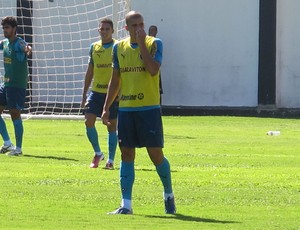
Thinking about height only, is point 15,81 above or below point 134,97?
below

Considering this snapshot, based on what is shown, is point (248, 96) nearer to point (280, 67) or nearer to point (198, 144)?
point (280, 67)

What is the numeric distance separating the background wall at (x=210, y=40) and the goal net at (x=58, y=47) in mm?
3274

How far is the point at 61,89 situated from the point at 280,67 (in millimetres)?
7400

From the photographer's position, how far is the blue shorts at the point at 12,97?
62.4ft

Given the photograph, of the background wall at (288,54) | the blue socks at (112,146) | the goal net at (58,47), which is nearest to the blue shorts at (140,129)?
the blue socks at (112,146)

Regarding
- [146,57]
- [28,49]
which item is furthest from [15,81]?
[146,57]

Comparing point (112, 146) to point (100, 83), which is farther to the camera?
point (100, 83)

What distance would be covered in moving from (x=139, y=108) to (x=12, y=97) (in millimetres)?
7637

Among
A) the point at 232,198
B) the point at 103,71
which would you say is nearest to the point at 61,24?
the point at 103,71

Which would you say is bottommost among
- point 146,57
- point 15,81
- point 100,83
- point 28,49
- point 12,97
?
point 12,97

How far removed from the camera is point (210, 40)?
113ft

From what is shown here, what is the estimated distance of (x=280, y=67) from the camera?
35.1 metres

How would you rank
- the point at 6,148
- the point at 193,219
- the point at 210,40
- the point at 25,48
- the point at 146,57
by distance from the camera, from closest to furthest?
the point at 193,219, the point at 146,57, the point at 25,48, the point at 6,148, the point at 210,40

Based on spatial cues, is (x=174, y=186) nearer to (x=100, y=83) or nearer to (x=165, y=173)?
(x=165, y=173)
